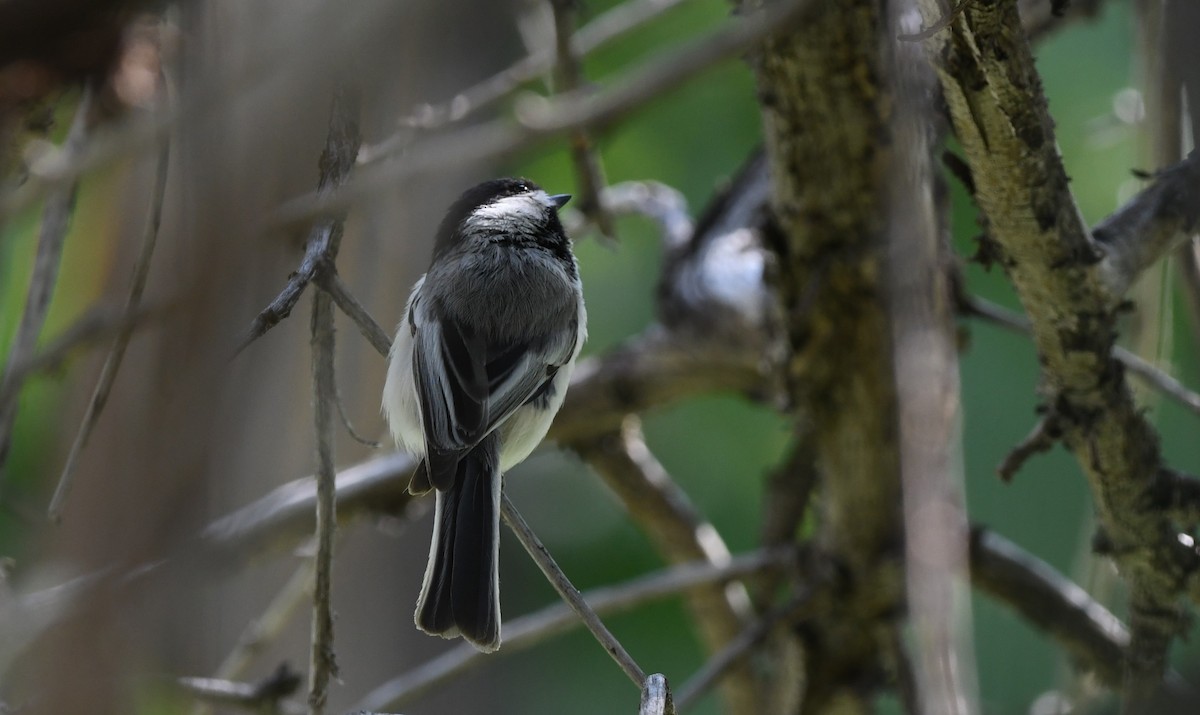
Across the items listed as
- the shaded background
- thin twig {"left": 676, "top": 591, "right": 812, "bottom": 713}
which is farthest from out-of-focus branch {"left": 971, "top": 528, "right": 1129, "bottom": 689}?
thin twig {"left": 676, "top": 591, "right": 812, "bottom": 713}

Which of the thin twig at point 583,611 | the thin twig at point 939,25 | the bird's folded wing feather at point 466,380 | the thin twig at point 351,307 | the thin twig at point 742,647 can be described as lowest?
the thin twig at point 742,647

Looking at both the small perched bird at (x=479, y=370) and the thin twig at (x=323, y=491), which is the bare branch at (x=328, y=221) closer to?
the thin twig at (x=323, y=491)

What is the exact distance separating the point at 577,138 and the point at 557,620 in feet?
4.04

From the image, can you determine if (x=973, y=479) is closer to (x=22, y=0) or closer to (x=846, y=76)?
(x=846, y=76)

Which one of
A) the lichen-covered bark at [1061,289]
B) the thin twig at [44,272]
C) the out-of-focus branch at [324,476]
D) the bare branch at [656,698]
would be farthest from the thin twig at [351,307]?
the lichen-covered bark at [1061,289]

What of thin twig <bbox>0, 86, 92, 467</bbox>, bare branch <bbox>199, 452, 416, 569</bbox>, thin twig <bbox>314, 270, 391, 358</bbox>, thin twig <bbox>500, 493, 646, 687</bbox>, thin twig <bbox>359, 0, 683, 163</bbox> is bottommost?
thin twig <bbox>500, 493, 646, 687</bbox>

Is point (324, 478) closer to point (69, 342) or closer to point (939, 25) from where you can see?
point (69, 342)

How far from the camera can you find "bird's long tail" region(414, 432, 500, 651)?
5.95 feet

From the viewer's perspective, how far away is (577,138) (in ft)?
9.59

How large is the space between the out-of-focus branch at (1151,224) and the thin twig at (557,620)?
137 cm

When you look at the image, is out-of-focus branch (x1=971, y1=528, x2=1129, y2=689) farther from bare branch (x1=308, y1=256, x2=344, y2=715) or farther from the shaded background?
bare branch (x1=308, y1=256, x2=344, y2=715)

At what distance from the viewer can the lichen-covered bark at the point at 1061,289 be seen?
5.21ft

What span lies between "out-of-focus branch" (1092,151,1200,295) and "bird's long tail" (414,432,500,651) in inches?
45.0

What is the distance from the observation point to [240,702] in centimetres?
201
